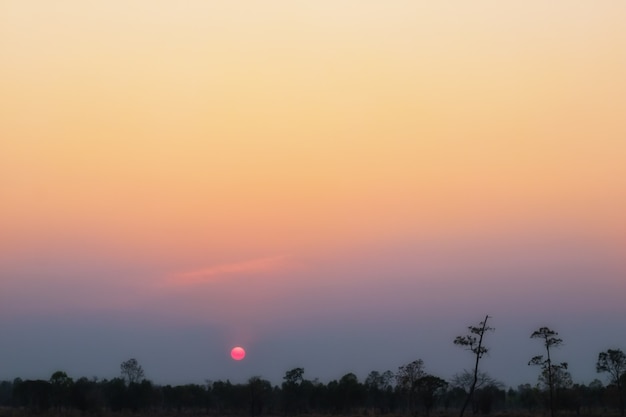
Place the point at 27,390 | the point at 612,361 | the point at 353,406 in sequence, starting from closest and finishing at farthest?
the point at 612,361 < the point at 27,390 < the point at 353,406

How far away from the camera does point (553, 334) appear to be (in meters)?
65.2

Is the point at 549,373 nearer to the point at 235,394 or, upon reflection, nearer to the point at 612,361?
the point at 612,361

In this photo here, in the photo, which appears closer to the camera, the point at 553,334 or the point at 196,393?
the point at 553,334

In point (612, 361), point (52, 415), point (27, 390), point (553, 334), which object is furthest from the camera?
point (27, 390)

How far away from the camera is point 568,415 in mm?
89188

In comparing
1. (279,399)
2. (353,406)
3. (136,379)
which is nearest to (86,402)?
(136,379)

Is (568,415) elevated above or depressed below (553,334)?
below

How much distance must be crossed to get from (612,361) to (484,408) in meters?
15.9

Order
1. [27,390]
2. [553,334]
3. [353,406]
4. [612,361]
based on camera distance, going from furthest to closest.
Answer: [353,406], [27,390], [612,361], [553,334]

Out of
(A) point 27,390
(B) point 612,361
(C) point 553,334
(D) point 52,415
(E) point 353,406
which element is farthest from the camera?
(E) point 353,406

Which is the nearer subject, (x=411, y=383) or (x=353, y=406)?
(x=411, y=383)

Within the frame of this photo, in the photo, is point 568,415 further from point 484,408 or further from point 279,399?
point 279,399

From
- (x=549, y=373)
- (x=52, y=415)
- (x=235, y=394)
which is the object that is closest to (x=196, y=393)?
(x=235, y=394)

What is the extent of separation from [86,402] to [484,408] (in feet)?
149
